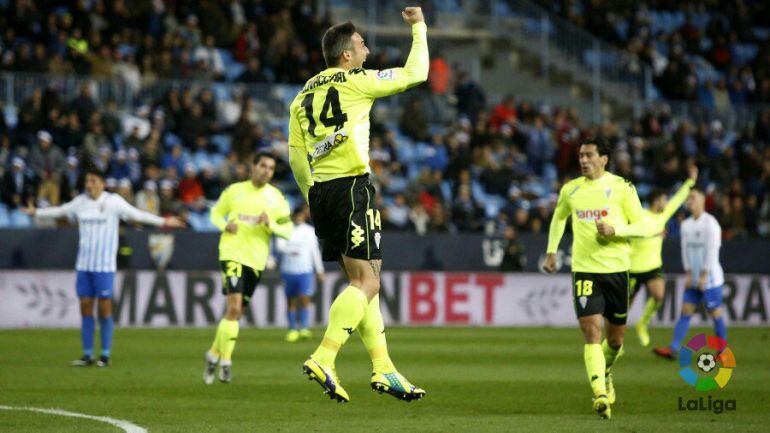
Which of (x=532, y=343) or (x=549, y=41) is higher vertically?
(x=549, y=41)

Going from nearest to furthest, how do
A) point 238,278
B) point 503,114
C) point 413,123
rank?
point 238,278 < point 413,123 < point 503,114

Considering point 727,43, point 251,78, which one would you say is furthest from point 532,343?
point 727,43

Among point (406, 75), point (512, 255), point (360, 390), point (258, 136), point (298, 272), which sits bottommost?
A: point (360, 390)

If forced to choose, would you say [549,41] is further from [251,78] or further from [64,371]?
[64,371]

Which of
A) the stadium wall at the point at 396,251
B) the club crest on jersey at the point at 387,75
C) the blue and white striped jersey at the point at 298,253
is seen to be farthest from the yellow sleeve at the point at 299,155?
the stadium wall at the point at 396,251

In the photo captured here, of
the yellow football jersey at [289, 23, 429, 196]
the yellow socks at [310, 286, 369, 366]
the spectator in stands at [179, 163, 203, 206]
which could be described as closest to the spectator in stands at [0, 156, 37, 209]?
the spectator in stands at [179, 163, 203, 206]

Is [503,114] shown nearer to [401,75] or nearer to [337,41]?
[337,41]

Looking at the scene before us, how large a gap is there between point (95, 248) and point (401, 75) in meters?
8.19

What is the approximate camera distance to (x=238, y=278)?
46.6ft

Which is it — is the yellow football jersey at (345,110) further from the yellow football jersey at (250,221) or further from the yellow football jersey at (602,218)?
the yellow football jersey at (250,221)

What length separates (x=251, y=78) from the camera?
3034 cm

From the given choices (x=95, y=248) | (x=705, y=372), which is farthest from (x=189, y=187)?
(x=705, y=372)

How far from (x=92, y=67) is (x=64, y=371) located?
45.5 ft

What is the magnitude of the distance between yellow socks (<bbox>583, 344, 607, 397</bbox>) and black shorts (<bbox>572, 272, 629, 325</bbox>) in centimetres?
34
